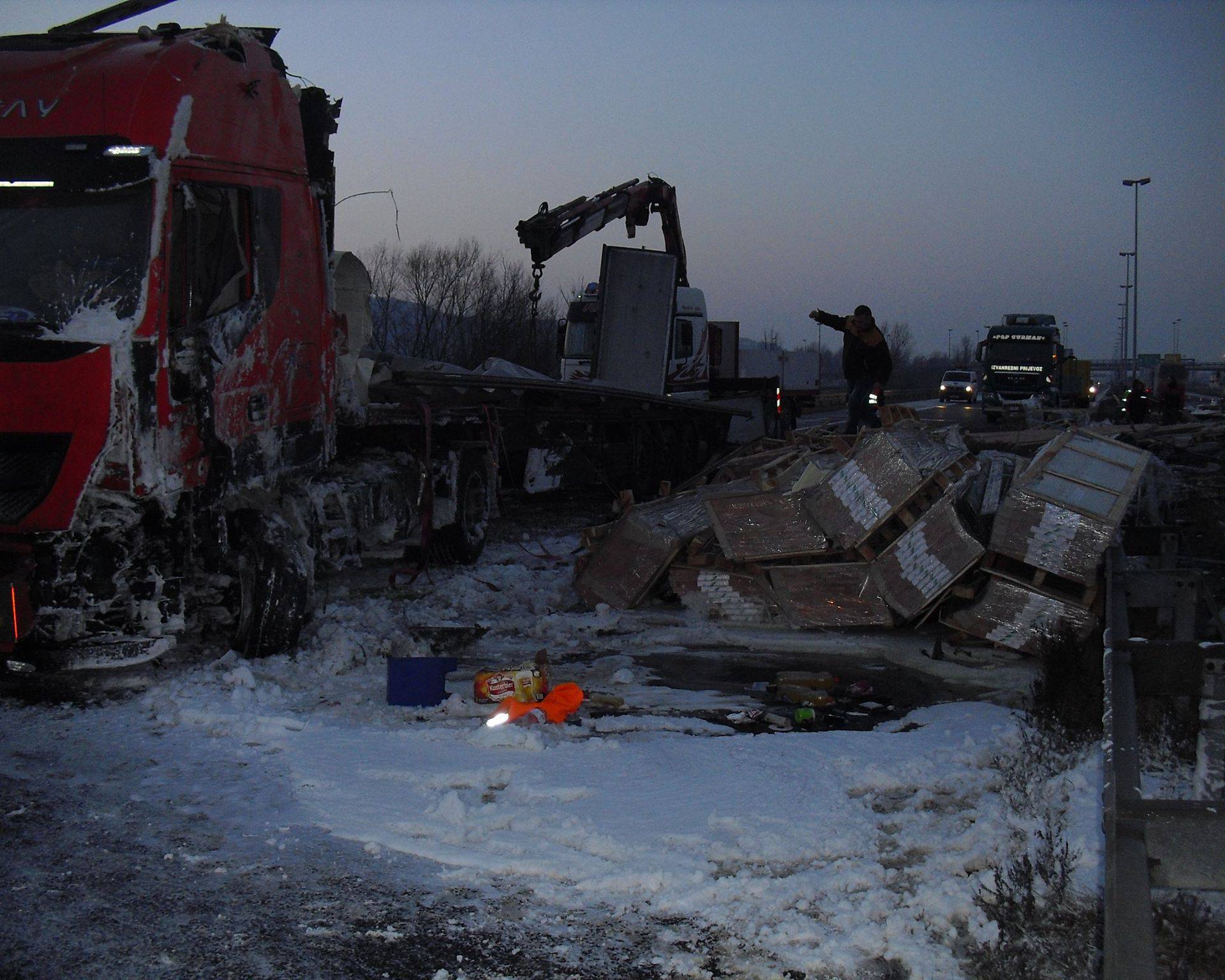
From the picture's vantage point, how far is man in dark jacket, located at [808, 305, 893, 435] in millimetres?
12078

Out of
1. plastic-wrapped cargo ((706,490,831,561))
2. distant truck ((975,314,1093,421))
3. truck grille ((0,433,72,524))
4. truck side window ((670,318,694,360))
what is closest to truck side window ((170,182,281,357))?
truck grille ((0,433,72,524))

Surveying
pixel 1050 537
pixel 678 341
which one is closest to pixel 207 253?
pixel 1050 537

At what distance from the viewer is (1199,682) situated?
13.3 feet

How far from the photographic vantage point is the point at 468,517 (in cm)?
1045

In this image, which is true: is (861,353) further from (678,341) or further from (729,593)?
(678,341)

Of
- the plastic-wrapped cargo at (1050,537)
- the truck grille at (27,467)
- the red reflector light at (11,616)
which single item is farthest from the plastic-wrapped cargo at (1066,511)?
the red reflector light at (11,616)

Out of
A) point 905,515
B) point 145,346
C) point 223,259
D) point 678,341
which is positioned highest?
point 678,341

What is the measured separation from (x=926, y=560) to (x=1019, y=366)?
29.6 m

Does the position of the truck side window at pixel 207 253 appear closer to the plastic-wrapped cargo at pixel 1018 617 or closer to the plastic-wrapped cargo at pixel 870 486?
the plastic-wrapped cargo at pixel 870 486

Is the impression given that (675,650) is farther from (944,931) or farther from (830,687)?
(944,931)

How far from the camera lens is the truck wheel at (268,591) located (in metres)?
6.53

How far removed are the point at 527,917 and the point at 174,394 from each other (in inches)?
147

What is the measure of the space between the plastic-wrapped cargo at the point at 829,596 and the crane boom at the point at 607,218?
741 centimetres

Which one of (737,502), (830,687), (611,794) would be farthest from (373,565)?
(611,794)
